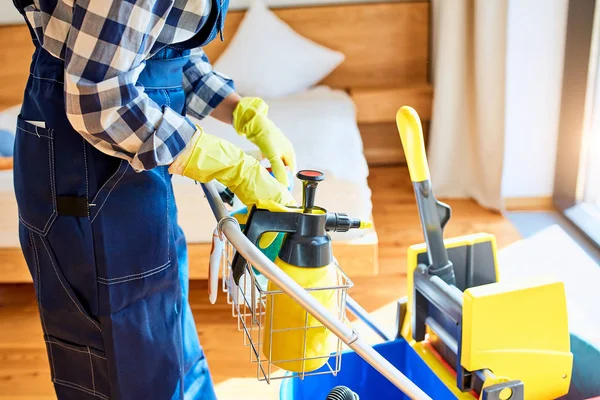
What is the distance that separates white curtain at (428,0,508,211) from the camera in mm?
2738

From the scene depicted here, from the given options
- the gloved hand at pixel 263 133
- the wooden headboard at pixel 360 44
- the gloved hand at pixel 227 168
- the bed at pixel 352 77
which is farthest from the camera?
the wooden headboard at pixel 360 44

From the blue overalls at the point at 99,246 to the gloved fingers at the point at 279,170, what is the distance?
8.2 inches

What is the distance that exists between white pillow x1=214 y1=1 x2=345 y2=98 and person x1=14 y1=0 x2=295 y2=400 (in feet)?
6.38

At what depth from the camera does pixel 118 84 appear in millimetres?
938

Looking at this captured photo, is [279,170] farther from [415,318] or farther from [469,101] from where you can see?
[469,101]

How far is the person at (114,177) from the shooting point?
0.94 metres

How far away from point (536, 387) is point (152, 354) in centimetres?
77

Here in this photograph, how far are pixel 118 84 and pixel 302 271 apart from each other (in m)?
0.40

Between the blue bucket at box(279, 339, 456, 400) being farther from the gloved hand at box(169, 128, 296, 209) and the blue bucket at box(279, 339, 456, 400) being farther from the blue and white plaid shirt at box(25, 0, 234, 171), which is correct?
the blue and white plaid shirt at box(25, 0, 234, 171)

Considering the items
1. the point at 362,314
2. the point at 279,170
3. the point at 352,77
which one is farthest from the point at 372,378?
the point at 352,77

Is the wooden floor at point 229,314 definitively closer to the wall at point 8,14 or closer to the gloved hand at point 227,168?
the gloved hand at point 227,168

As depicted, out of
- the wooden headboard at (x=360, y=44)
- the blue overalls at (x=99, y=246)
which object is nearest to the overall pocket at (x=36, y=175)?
the blue overalls at (x=99, y=246)

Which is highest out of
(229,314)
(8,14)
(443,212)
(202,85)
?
(8,14)

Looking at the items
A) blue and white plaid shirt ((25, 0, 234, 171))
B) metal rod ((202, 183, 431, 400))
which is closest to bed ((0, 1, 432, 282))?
blue and white plaid shirt ((25, 0, 234, 171))
